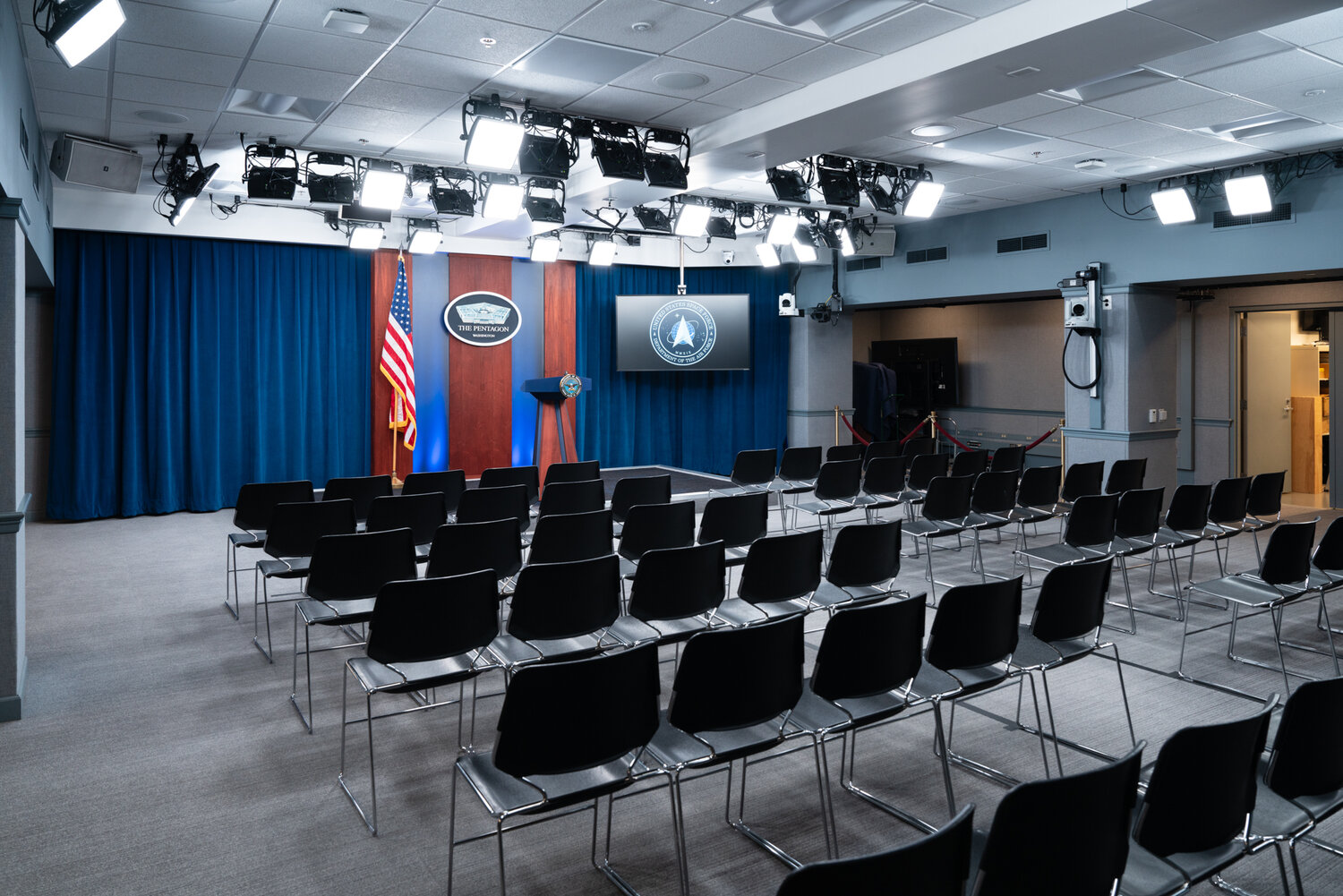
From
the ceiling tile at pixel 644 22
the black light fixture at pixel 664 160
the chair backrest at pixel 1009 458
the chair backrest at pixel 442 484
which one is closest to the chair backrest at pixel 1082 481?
the chair backrest at pixel 1009 458

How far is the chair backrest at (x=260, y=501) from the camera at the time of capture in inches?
246

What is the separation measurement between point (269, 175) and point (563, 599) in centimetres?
582

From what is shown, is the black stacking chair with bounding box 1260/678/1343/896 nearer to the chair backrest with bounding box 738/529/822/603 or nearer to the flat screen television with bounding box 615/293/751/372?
the chair backrest with bounding box 738/529/822/603

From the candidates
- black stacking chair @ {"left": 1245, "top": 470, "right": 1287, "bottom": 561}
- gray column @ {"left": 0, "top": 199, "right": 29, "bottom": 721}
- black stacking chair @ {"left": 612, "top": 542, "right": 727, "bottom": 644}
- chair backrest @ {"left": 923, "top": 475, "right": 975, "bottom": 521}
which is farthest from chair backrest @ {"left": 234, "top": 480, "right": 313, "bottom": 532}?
black stacking chair @ {"left": 1245, "top": 470, "right": 1287, "bottom": 561}

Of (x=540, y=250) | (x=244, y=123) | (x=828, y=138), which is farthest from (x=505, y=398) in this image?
(x=828, y=138)

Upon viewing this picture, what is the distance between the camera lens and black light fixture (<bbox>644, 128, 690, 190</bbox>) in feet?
24.5

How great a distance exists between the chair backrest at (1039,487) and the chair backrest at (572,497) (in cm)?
341

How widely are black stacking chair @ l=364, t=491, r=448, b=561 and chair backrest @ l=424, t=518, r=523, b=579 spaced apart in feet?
2.97

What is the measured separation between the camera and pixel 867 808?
11.7 feet

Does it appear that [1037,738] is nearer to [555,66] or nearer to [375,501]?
[375,501]

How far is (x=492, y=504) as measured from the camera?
6223 millimetres

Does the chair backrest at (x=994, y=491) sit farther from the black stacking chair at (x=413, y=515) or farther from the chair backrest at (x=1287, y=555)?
the black stacking chair at (x=413, y=515)

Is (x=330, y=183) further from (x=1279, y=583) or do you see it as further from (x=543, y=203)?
(x=1279, y=583)

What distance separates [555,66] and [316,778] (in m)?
4.50
